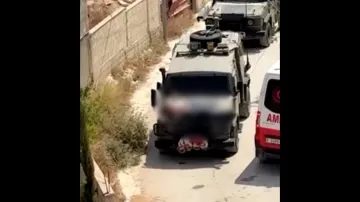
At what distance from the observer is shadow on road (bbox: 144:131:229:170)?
14.5 meters

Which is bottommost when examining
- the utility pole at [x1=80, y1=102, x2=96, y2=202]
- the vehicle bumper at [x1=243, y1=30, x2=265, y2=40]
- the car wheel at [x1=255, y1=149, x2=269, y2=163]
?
the vehicle bumper at [x1=243, y1=30, x2=265, y2=40]

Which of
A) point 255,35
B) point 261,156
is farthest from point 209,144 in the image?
point 255,35

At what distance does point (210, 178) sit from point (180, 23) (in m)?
11.2

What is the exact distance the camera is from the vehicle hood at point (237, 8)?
21719 mm

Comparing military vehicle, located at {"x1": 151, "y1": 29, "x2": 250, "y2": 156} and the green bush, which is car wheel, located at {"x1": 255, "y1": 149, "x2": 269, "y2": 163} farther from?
the green bush

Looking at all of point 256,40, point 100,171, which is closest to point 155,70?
point 256,40

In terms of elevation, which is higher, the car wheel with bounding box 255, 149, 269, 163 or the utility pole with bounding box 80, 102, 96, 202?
the utility pole with bounding box 80, 102, 96, 202

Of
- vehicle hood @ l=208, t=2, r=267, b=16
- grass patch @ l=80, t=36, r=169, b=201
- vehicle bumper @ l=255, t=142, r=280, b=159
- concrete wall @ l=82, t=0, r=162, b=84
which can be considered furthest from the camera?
vehicle hood @ l=208, t=2, r=267, b=16

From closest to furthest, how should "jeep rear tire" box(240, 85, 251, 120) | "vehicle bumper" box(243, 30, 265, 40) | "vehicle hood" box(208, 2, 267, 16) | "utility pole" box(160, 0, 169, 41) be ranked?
1. "jeep rear tire" box(240, 85, 251, 120)
2. "vehicle hood" box(208, 2, 267, 16)
3. "vehicle bumper" box(243, 30, 265, 40)
4. "utility pole" box(160, 0, 169, 41)

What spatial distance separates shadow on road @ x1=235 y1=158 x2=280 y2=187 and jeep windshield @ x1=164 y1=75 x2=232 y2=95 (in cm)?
136

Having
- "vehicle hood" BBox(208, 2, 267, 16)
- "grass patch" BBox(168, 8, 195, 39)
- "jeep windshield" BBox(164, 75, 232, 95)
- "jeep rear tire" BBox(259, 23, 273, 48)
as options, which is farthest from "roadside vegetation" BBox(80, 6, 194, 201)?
"grass patch" BBox(168, 8, 195, 39)

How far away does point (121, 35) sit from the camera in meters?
20.2

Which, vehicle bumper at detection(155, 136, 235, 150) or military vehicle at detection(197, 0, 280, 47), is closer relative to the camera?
vehicle bumper at detection(155, 136, 235, 150)
